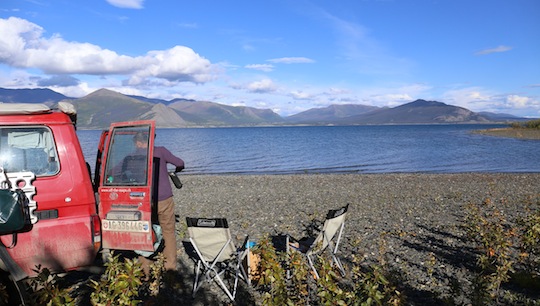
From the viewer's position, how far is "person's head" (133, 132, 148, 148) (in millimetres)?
5827

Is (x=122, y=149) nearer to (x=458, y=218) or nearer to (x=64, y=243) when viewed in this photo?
(x=64, y=243)

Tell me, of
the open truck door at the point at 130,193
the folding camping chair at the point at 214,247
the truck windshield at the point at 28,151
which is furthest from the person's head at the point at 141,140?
the folding camping chair at the point at 214,247

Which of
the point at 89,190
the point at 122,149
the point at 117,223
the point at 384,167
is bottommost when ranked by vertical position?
the point at 384,167

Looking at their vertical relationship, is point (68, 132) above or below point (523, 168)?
above

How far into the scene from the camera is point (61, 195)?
518 cm

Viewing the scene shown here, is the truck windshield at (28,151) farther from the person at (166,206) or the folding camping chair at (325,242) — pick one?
the folding camping chair at (325,242)

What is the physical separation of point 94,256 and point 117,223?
533 millimetres

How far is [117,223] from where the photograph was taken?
564 cm

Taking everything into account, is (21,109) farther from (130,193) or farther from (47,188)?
(130,193)

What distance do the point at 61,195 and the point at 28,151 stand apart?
2.44 ft

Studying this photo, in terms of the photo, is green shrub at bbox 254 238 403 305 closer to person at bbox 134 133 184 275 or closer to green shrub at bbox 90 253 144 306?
green shrub at bbox 90 253 144 306

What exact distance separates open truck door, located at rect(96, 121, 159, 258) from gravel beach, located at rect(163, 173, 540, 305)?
1231 mm

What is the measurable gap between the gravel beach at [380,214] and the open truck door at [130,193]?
4.04 feet

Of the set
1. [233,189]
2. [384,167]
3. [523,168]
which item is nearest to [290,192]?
[233,189]
